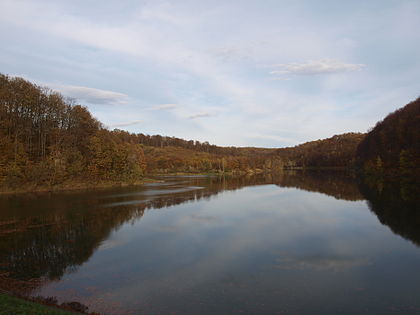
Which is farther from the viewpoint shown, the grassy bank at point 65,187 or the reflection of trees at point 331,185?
the reflection of trees at point 331,185

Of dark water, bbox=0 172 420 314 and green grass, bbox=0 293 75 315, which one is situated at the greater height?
green grass, bbox=0 293 75 315

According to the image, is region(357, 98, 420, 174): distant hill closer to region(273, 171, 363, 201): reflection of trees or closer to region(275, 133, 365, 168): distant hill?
region(273, 171, 363, 201): reflection of trees

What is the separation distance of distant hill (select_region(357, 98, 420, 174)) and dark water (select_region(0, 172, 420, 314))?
130 ft

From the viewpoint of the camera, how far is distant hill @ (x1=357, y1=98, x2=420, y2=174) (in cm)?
Result: 5637

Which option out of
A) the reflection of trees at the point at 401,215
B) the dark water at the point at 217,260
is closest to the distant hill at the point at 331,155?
the reflection of trees at the point at 401,215

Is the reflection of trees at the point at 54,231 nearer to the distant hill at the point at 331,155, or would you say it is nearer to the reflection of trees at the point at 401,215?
the reflection of trees at the point at 401,215

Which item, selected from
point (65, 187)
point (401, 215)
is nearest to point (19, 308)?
point (401, 215)

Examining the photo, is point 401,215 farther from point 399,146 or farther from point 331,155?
point 331,155

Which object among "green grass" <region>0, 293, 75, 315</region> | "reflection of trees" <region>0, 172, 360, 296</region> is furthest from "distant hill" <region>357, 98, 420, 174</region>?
"green grass" <region>0, 293, 75, 315</region>

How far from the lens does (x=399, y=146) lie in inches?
2613

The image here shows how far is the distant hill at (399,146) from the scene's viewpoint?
5637 centimetres

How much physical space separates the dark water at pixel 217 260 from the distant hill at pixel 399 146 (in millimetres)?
39776

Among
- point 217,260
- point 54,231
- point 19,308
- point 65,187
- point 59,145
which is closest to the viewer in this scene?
point 19,308

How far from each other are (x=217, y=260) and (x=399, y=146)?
69540mm
